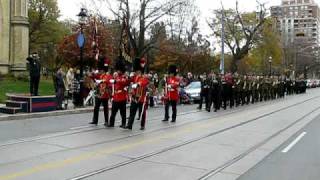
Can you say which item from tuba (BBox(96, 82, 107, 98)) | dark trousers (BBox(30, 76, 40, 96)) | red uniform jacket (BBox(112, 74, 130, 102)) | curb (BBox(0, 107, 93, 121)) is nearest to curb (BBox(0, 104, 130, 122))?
curb (BBox(0, 107, 93, 121))

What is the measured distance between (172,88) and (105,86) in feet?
10.4

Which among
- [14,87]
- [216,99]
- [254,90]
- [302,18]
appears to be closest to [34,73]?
[216,99]

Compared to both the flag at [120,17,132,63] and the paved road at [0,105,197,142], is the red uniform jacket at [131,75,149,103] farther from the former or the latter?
the flag at [120,17,132,63]

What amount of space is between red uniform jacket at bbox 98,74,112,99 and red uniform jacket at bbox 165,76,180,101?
288 cm

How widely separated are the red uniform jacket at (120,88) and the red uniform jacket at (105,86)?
39 centimetres

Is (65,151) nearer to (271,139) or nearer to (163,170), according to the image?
(163,170)

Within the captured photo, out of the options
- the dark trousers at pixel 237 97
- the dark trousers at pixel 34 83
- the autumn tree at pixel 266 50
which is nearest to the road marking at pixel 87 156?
the dark trousers at pixel 34 83

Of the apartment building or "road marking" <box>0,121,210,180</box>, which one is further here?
the apartment building

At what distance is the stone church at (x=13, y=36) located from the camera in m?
34.7

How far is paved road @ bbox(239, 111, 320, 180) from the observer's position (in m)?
9.27

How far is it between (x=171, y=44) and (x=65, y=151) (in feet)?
159

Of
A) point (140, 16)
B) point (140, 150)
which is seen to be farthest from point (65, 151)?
point (140, 16)

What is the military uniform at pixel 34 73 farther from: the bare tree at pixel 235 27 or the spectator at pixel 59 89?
the bare tree at pixel 235 27

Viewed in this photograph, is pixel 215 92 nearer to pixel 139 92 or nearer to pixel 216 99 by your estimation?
pixel 216 99
